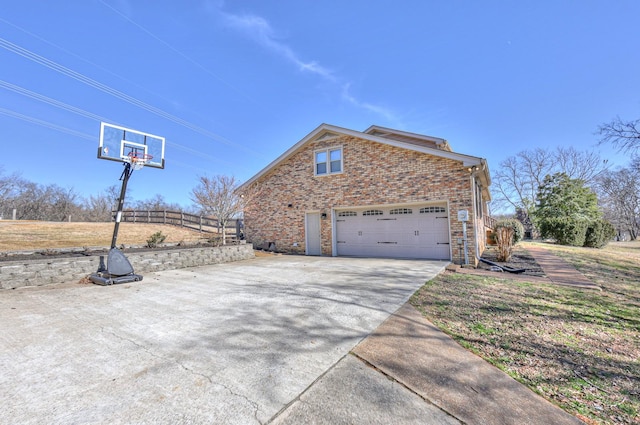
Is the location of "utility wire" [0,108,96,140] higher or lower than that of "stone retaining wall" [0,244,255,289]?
higher

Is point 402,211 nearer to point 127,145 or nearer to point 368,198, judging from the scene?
point 368,198

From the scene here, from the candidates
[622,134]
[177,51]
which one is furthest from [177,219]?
[622,134]

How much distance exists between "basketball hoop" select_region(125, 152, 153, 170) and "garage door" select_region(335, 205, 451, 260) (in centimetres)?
776

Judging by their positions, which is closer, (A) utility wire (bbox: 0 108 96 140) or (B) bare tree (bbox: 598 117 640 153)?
(B) bare tree (bbox: 598 117 640 153)

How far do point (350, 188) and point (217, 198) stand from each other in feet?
20.4

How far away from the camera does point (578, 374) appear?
2.51 meters

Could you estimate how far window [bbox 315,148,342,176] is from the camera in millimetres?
11977

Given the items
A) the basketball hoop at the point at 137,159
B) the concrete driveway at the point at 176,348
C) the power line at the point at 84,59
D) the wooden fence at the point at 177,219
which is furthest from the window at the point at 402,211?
the power line at the point at 84,59

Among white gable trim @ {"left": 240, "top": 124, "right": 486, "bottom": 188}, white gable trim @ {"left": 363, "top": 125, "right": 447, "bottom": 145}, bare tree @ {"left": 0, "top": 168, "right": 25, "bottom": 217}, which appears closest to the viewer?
white gable trim @ {"left": 240, "top": 124, "right": 486, "bottom": 188}

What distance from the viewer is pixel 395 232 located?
10.8m

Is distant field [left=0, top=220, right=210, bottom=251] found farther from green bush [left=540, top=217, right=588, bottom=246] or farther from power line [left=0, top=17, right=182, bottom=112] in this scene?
green bush [left=540, top=217, right=588, bottom=246]

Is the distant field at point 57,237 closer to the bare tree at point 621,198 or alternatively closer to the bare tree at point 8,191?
the bare tree at point 8,191

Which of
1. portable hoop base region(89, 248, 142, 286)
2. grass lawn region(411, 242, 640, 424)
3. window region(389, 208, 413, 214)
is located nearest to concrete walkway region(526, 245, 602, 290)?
grass lawn region(411, 242, 640, 424)

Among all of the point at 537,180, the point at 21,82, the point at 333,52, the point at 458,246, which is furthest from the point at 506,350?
the point at 537,180
